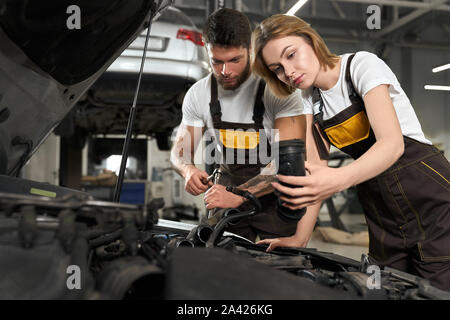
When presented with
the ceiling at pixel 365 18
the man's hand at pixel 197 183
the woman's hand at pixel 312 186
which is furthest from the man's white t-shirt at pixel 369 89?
the ceiling at pixel 365 18

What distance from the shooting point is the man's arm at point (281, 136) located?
1475 mm

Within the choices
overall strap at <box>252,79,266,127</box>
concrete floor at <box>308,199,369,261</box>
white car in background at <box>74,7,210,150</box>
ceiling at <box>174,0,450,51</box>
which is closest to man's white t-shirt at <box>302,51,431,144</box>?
overall strap at <box>252,79,266,127</box>

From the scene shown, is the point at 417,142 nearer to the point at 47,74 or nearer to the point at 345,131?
the point at 345,131

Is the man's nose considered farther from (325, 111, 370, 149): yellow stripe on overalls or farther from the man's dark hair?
(325, 111, 370, 149): yellow stripe on overalls

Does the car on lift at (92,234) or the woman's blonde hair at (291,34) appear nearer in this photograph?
the car on lift at (92,234)

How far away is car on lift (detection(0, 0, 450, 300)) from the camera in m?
→ 0.48

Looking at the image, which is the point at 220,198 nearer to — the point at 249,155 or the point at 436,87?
the point at 249,155

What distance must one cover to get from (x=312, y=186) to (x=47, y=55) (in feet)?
2.34

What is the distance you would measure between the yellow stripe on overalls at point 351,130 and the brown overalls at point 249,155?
49 cm

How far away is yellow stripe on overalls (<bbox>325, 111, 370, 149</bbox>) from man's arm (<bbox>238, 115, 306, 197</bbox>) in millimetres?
324

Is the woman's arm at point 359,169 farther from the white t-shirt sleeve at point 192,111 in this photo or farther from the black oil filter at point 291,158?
the white t-shirt sleeve at point 192,111

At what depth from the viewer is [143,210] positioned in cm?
53
